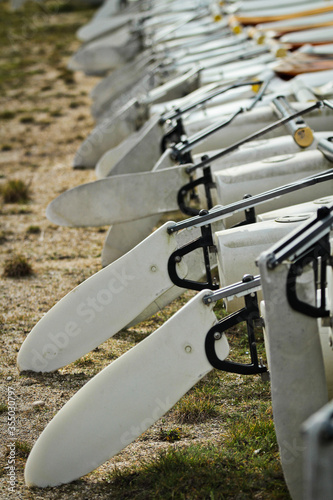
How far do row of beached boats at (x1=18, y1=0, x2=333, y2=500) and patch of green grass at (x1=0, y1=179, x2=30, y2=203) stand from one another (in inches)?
46.3

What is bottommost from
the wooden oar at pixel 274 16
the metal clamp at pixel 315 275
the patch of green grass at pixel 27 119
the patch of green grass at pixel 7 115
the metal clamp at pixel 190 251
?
the patch of green grass at pixel 27 119

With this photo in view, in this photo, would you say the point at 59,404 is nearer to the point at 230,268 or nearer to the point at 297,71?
the point at 230,268

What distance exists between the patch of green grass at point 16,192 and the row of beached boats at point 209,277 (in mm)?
1175

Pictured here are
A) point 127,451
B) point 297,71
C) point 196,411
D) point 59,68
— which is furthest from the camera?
point 59,68

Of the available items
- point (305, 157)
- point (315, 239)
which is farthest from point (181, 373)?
point (305, 157)

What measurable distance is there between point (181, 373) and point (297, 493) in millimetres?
519

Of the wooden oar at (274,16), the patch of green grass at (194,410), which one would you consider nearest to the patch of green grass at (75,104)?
the wooden oar at (274,16)

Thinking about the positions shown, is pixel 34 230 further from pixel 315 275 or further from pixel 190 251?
pixel 315 275

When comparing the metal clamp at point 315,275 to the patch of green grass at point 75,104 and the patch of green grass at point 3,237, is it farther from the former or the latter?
the patch of green grass at point 75,104

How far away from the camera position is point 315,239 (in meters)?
1.92

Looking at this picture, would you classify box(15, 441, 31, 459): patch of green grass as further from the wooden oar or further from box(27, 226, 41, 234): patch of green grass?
the wooden oar

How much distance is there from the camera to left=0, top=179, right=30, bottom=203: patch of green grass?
6172 millimetres

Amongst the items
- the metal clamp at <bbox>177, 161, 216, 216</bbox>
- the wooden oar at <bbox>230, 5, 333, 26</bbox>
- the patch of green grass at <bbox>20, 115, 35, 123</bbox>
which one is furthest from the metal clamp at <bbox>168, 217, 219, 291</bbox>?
the patch of green grass at <bbox>20, 115, 35, 123</bbox>

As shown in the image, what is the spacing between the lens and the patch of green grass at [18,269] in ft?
14.4
